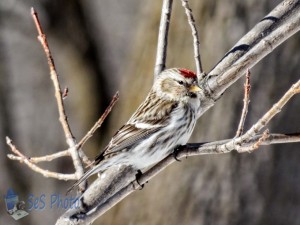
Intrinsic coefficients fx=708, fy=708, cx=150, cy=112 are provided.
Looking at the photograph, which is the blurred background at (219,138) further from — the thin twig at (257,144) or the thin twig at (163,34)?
the thin twig at (257,144)

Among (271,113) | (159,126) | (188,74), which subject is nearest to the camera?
(271,113)

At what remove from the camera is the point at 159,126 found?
10.1ft

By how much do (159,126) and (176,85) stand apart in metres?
0.21

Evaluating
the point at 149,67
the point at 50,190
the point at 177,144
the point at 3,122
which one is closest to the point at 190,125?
the point at 177,144

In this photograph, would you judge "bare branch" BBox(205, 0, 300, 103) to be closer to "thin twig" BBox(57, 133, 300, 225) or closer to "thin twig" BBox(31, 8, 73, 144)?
"thin twig" BBox(57, 133, 300, 225)

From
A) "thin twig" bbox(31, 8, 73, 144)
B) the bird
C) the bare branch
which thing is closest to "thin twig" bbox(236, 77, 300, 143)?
the bare branch

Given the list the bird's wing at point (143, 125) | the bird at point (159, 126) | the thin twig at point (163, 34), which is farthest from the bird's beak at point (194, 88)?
the bird's wing at point (143, 125)

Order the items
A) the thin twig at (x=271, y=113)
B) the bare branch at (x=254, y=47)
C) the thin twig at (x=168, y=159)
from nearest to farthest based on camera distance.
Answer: the thin twig at (x=271, y=113) → the thin twig at (x=168, y=159) → the bare branch at (x=254, y=47)

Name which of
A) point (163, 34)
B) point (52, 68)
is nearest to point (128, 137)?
point (163, 34)

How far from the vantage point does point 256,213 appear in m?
4.30

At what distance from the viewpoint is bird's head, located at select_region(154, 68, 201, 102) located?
9.77ft

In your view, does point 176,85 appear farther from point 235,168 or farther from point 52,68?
point 235,168

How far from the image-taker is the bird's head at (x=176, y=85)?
2977 mm

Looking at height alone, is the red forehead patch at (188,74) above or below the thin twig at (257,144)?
above
